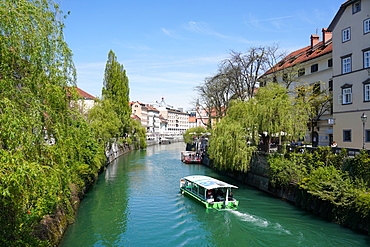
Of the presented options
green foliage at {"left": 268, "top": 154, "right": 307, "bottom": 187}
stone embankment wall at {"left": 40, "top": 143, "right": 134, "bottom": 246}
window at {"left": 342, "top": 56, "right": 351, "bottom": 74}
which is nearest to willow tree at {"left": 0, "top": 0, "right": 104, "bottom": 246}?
stone embankment wall at {"left": 40, "top": 143, "right": 134, "bottom": 246}

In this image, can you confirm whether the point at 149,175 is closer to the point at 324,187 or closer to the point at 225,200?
the point at 225,200

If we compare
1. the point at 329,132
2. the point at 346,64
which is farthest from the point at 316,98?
the point at 346,64

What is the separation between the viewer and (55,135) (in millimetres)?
8805

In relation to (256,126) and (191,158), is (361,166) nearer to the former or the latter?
(256,126)

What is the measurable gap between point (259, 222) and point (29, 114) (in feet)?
39.3

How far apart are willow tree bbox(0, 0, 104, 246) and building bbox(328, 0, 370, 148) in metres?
19.6

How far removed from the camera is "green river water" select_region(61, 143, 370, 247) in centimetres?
1305

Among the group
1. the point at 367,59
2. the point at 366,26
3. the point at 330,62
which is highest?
the point at 366,26

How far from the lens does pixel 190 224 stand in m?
15.3

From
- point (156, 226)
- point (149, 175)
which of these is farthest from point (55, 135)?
point (149, 175)

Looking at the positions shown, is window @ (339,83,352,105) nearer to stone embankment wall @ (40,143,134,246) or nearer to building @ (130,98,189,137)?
stone embankment wall @ (40,143,134,246)

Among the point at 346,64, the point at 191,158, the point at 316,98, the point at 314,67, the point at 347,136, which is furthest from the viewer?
the point at 191,158

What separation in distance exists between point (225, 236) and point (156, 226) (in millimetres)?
3303

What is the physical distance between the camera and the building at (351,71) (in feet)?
70.6
